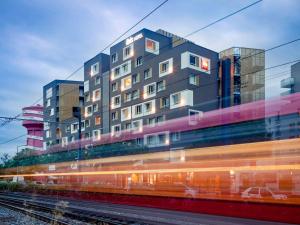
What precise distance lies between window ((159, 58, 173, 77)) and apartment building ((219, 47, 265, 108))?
356 inches

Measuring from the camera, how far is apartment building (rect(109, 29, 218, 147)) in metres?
47.9

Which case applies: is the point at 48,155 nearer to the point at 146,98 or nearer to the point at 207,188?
the point at 146,98

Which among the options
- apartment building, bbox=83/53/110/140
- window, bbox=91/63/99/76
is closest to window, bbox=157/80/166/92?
apartment building, bbox=83/53/110/140

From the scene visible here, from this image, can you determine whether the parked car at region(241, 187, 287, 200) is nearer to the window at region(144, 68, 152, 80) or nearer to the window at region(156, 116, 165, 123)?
the window at region(156, 116, 165, 123)

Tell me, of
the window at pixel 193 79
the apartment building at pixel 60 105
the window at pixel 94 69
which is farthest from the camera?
the apartment building at pixel 60 105

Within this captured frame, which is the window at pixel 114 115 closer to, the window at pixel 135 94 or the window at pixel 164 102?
the window at pixel 135 94

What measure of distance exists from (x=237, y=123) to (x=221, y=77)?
39026 mm

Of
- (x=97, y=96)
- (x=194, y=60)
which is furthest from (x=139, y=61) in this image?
(x=97, y=96)

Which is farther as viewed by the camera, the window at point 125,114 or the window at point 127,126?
the window at point 125,114

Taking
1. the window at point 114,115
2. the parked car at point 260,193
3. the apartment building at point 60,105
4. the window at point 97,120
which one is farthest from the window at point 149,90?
the parked car at point 260,193

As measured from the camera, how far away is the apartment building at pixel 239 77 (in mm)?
54344

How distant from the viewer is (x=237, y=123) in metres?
16.5

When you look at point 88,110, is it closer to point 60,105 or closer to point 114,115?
point 114,115

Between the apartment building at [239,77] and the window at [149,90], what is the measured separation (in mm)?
9775
